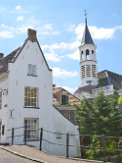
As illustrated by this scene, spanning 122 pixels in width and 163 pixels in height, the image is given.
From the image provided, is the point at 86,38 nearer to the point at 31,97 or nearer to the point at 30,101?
the point at 31,97

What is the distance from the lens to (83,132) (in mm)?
31422

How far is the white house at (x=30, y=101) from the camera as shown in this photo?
2594cm

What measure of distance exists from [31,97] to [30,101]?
0.36 m

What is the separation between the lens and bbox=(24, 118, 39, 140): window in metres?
26.6

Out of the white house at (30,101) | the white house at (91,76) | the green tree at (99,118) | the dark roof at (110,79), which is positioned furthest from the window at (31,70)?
the dark roof at (110,79)

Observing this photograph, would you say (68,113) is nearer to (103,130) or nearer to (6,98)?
(103,130)

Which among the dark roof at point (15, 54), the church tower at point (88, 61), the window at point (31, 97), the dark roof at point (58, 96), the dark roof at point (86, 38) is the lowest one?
the window at point (31, 97)

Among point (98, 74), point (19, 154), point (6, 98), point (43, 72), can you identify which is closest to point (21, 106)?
point (6, 98)

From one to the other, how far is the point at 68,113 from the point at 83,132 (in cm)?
813

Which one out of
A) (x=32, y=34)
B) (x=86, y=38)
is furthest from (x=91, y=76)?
(x=32, y=34)

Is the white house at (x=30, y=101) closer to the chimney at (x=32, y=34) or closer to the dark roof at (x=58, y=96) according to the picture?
the chimney at (x=32, y=34)

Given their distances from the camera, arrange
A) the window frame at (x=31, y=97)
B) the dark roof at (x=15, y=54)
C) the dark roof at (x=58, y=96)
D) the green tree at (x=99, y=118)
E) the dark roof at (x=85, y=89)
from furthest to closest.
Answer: the dark roof at (x=85, y=89)
the dark roof at (x=58, y=96)
the green tree at (x=99, y=118)
the window frame at (x=31, y=97)
the dark roof at (x=15, y=54)

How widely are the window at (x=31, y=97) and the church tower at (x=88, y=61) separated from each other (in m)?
34.0

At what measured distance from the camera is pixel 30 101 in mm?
27547
